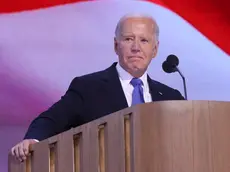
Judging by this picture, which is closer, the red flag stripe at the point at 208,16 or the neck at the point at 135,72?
the neck at the point at 135,72

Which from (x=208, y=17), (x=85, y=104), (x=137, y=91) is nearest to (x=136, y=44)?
(x=137, y=91)

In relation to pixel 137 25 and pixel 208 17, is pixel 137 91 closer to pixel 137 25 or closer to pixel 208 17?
pixel 137 25

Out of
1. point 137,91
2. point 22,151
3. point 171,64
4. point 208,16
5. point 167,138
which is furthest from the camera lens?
point 208,16

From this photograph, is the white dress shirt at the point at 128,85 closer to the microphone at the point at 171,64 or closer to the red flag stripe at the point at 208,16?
the microphone at the point at 171,64

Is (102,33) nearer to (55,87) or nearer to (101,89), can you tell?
(55,87)

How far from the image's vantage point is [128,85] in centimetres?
228

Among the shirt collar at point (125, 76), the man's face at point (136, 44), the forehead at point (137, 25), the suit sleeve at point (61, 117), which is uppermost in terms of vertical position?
the forehead at point (137, 25)

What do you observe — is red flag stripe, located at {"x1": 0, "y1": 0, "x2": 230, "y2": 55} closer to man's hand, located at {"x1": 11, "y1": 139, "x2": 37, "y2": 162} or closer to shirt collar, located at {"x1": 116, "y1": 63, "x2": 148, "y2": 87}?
shirt collar, located at {"x1": 116, "y1": 63, "x2": 148, "y2": 87}

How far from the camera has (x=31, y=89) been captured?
281 centimetres

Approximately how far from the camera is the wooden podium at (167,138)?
1.56 m

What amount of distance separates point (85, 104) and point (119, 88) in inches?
5.4

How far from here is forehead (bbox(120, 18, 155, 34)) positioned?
225 centimetres

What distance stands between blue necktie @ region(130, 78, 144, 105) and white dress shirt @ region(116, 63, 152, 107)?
12 mm

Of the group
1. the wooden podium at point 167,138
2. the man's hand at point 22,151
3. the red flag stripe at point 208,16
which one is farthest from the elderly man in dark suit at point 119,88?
the red flag stripe at point 208,16
